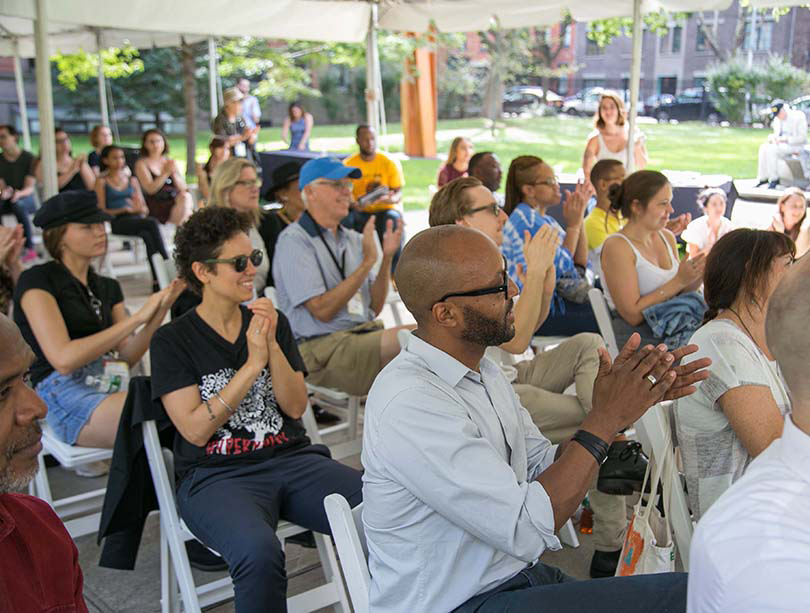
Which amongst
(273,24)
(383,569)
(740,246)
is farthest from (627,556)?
(273,24)

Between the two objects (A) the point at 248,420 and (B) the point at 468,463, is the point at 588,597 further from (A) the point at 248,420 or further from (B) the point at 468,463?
(A) the point at 248,420

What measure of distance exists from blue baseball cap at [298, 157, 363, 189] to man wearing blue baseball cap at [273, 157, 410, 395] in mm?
11

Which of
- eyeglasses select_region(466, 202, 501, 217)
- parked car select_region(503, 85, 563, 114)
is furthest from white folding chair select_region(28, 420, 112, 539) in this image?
parked car select_region(503, 85, 563, 114)

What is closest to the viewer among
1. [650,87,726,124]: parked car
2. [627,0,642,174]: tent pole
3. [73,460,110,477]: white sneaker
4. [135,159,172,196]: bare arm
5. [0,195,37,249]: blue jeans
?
[73,460,110,477]: white sneaker

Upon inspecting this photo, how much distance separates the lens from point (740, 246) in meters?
2.47

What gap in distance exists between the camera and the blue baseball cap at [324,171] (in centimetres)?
412

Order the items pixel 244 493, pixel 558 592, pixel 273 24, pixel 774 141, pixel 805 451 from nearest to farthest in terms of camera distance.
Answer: pixel 805 451 → pixel 558 592 → pixel 244 493 → pixel 273 24 → pixel 774 141

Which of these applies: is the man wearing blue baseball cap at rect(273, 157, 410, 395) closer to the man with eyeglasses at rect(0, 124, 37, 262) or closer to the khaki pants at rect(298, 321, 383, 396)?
the khaki pants at rect(298, 321, 383, 396)

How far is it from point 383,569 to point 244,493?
0.84 m

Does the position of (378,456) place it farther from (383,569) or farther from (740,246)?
(740,246)

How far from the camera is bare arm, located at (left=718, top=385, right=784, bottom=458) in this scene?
2.21 metres

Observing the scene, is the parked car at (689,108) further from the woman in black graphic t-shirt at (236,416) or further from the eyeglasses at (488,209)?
the woman in black graphic t-shirt at (236,416)

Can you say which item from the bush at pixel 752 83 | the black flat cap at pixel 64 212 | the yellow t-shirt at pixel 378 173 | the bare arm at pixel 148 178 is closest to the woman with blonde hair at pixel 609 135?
the yellow t-shirt at pixel 378 173

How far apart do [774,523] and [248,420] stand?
1.87 metres
